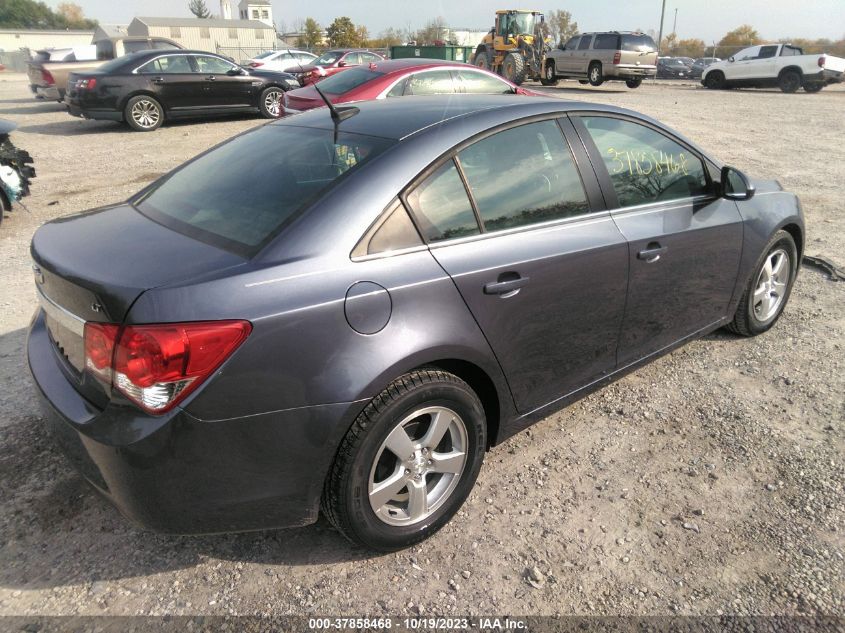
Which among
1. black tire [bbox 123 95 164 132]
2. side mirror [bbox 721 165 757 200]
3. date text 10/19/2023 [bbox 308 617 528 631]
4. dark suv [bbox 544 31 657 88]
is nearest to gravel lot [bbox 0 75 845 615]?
date text 10/19/2023 [bbox 308 617 528 631]

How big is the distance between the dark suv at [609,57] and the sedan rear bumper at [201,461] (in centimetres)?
2363

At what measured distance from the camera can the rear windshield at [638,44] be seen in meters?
22.4

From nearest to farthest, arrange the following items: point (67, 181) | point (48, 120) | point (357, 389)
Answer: point (357, 389) → point (67, 181) → point (48, 120)

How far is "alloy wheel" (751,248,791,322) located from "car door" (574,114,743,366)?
0.50m

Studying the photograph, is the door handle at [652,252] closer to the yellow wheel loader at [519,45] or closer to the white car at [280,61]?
the white car at [280,61]

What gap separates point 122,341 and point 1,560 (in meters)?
1.18

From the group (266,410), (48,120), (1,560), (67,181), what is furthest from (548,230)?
(48,120)

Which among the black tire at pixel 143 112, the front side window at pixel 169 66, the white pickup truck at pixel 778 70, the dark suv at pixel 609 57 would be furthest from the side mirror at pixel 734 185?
the white pickup truck at pixel 778 70

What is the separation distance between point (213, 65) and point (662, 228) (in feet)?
41.4

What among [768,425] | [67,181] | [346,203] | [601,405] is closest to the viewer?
[346,203]

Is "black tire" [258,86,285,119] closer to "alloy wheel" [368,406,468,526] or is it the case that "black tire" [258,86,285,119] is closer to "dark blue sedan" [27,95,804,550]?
→ "dark blue sedan" [27,95,804,550]

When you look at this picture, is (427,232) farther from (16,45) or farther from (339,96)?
(16,45)

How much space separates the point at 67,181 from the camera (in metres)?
8.72

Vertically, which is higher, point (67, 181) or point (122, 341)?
point (122, 341)
